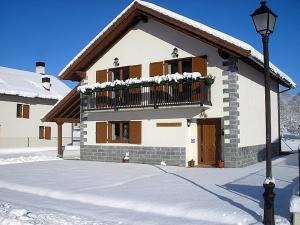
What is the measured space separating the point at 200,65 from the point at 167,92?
A: 1922 mm

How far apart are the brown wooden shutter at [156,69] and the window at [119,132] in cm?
Result: 294

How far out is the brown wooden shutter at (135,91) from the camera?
17.7m

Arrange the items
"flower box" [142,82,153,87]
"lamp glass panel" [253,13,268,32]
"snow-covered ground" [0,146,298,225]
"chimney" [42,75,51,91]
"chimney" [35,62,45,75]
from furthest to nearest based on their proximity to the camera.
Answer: "chimney" [35,62,45,75] < "chimney" [42,75,51,91] < "flower box" [142,82,153,87] < "snow-covered ground" [0,146,298,225] < "lamp glass panel" [253,13,268,32]

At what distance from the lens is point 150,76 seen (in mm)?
17625

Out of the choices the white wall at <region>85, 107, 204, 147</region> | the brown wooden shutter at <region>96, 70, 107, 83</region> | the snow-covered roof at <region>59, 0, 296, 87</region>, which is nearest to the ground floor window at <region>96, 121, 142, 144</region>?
the white wall at <region>85, 107, 204, 147</region>

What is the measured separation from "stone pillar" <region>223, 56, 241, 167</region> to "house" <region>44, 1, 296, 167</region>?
4 cm

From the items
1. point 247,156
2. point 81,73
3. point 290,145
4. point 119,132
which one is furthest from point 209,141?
point 290,145

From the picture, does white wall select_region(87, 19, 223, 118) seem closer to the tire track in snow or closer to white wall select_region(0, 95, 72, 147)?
the tire track in snow

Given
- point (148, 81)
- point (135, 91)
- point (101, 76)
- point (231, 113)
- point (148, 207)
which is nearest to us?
point (148, 207)

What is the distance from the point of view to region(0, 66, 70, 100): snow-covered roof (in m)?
31.6

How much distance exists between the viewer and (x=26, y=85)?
34.2 metres

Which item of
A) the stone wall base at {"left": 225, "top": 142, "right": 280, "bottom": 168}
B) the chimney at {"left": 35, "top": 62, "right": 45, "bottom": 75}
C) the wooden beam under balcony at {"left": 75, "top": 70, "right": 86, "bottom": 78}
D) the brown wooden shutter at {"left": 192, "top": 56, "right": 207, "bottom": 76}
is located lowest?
the stone wall base at {"left": 225, "top": 142, "right": 280, "bottom": 168}

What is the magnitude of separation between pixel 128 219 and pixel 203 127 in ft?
31.7

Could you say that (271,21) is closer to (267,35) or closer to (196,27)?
(267,35)
